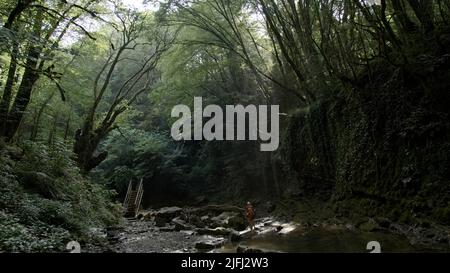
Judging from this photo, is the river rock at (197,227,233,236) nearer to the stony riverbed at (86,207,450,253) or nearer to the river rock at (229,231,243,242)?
the stony riverbed at (86,207,450,253)

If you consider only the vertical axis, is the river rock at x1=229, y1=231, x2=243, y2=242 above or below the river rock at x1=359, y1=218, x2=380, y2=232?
below

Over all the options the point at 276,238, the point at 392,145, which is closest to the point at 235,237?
the point at 276,238

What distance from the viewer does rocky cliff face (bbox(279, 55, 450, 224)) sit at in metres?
7.59

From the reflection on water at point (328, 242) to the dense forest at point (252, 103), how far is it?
591mm

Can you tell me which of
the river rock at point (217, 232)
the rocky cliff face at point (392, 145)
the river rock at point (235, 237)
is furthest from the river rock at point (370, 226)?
A: the river rock at point (217, 232)

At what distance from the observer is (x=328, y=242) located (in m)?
7.52

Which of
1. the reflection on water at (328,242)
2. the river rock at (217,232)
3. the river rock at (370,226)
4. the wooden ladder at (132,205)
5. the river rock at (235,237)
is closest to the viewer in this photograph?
the reflection on water at (328,242)

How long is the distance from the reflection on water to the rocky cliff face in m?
0.99

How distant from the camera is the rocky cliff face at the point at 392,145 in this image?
299 inches

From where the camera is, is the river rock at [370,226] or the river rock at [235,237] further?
the river rock at [235,237]

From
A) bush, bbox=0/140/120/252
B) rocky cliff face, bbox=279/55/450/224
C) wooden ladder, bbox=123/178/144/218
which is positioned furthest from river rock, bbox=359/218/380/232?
wooden ladder, bbox=123/178/144/218

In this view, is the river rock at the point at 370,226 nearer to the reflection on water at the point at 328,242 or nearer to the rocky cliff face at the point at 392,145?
the reflection on water at the point at 328,242

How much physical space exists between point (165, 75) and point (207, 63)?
2.59 metres
